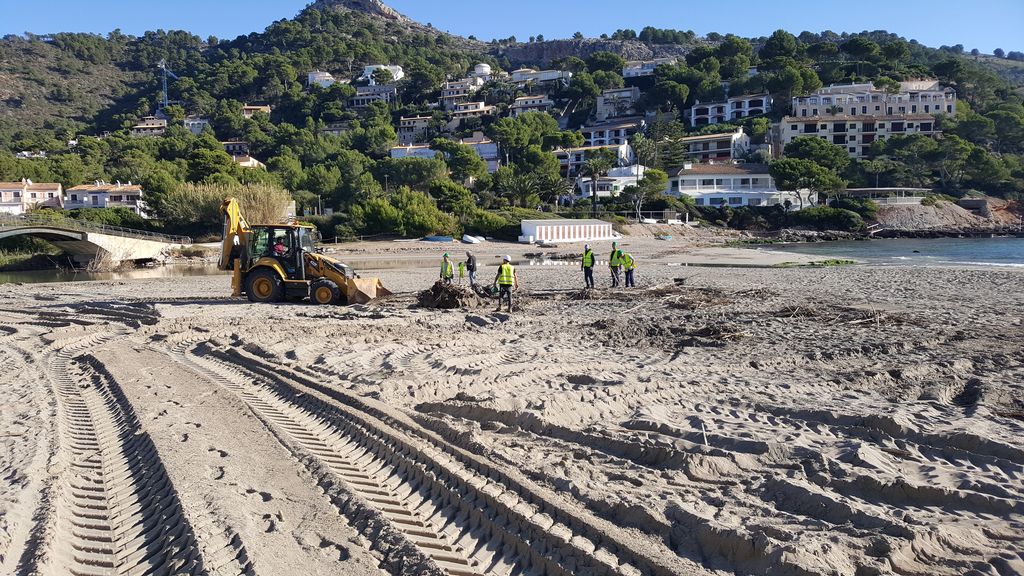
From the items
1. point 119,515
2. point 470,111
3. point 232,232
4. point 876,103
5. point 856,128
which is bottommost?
point 119,515

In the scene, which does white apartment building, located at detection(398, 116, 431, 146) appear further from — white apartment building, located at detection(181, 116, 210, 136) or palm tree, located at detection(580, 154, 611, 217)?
palm tree, located at detection(580, 154, 611, 217)

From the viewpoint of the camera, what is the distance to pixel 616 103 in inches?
5148

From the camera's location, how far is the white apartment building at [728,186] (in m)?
73.4

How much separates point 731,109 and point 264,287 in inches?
4289

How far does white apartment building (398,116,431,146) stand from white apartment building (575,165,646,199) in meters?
54.9

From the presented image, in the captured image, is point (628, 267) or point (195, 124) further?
point (195, 124)

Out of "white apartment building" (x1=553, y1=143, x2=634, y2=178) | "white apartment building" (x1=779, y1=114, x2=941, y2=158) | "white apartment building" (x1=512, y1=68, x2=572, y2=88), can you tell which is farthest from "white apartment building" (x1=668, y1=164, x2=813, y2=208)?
"white apartment building" (x1=512, y1=68, x2=572, y2=88)

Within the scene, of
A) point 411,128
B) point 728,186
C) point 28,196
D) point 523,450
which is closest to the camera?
point 523,450

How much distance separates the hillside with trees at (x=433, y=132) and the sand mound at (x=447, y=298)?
1465 inches

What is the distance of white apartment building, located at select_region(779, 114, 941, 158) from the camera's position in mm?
92438

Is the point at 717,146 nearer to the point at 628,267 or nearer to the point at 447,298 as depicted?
the point at 628,267

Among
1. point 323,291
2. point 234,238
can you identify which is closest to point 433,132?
point 234,238

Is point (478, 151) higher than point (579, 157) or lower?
higher

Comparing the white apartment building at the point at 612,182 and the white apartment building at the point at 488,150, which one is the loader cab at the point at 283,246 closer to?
the white apartment building at the point at 612,182
